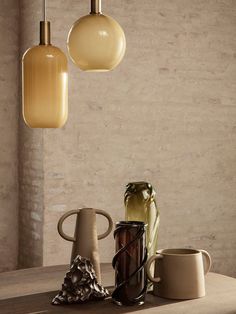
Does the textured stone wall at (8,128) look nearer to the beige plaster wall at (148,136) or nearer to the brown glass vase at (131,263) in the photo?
the beige plaster wall at (148,136)

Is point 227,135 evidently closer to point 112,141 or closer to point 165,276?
point 112,141

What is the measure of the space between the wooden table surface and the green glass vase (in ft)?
0.73

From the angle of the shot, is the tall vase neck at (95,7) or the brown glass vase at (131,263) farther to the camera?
the tall vase neck at (95,7)

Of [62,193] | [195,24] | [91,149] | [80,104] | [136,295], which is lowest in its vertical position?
[136,295]

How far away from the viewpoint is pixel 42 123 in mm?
2105

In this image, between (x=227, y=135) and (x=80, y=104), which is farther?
(x=227, y=135)

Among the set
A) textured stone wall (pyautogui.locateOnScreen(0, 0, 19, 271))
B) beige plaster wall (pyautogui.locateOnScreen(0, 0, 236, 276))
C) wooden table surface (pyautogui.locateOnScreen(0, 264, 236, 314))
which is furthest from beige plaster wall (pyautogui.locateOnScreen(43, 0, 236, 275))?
wooden table surface (pyautogui.locateOnScreen(0, 264, 236, 314))

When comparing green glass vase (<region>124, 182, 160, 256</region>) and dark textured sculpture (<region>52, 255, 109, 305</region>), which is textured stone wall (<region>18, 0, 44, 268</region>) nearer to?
green glass vase (<region>124, 182, 160, 256</region>)

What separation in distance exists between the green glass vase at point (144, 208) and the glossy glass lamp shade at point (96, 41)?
1.48ft

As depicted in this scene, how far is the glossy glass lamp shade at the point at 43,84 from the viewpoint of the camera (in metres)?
2.07

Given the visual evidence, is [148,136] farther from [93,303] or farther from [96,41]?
[93,303]

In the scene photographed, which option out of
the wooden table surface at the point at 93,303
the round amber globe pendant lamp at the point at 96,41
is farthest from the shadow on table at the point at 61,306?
the round amber globe pendant lamp at the point at 96,41

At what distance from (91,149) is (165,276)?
8.21 feet

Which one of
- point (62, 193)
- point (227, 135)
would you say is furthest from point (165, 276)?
point (227, 135)
